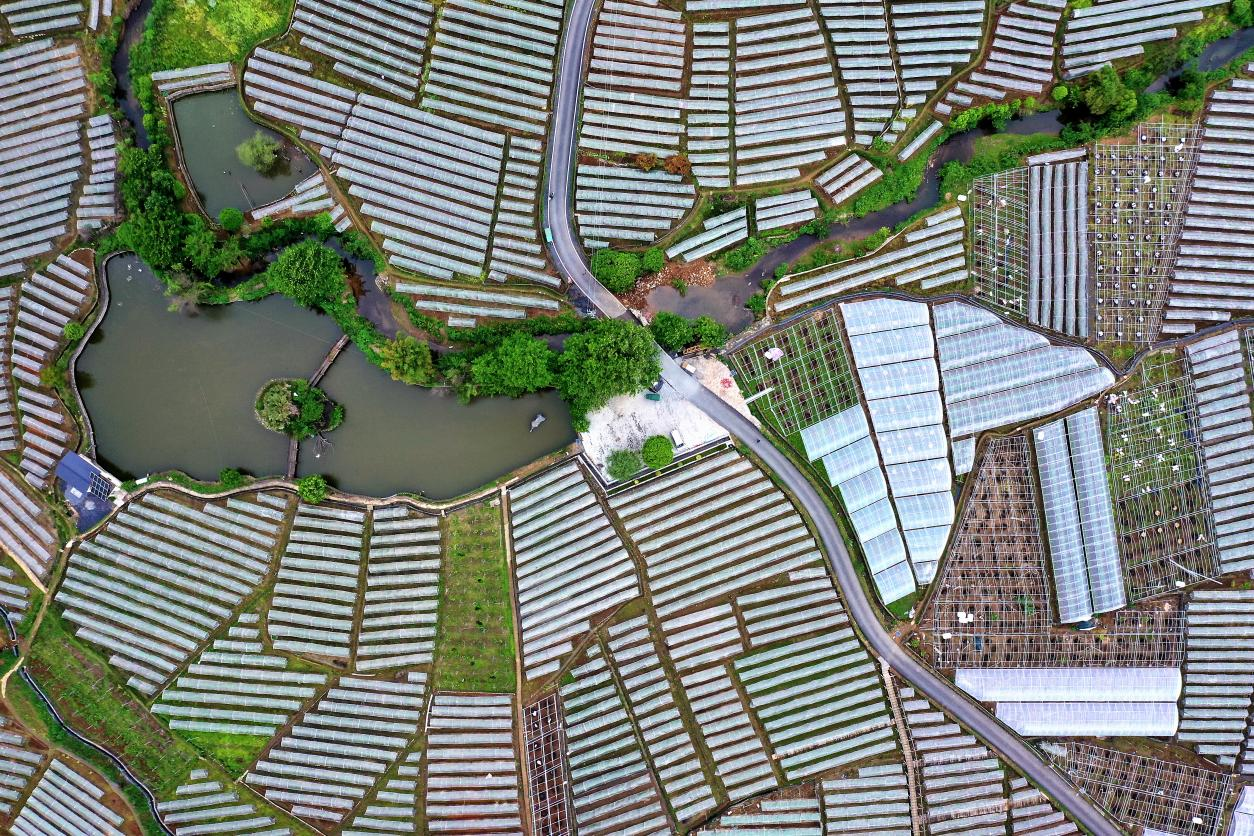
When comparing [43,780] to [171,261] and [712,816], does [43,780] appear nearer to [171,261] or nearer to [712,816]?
[171,261]

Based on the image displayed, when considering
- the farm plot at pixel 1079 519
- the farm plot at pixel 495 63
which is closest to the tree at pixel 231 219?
the farm plot at pixel 495 63

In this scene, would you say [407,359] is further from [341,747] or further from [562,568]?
[341,747]

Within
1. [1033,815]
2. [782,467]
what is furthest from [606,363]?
[1033,815]

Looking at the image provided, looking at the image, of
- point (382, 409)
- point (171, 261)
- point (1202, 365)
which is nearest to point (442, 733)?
point (382, 409)

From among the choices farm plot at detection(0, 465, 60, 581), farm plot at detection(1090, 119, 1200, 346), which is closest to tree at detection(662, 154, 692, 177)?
farm plot at detection(1090, 119, 1200, 346)

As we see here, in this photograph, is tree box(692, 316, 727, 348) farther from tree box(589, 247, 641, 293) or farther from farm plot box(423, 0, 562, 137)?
farm plot box(423, 0, 562, 137)

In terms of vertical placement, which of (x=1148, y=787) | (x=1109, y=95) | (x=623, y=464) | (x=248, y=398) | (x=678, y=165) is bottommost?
(x=1148, y=787)
